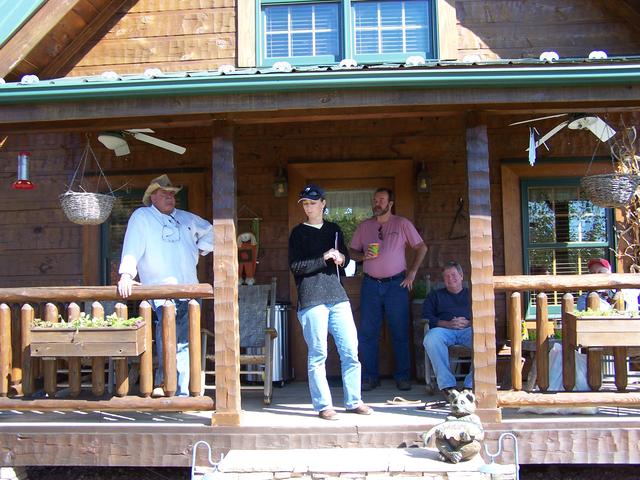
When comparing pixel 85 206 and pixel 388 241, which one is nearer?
pixel 85 206

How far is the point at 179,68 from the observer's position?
695cm

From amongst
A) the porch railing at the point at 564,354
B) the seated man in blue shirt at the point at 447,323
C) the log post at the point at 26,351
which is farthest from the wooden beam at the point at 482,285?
the log post at the point at 26,351

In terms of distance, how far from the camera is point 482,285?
4738 millimetres

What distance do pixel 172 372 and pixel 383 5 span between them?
4.25m

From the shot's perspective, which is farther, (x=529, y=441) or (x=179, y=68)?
(x=179, y=68)

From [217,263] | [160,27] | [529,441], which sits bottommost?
[529,441]

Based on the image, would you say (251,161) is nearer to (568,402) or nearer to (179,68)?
(179,68)

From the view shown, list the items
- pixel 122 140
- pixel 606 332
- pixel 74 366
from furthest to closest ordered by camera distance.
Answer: pixel 122 140
pixel 74 366
pixel 606 332

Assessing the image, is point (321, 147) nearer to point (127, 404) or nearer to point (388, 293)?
point (388, 293)

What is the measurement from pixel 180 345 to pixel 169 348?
35 cm

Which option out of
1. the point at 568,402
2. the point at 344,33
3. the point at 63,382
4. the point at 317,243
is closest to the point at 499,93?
the point at 317,243

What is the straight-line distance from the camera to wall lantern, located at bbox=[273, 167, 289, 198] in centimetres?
663

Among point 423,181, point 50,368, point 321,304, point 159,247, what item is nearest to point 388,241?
point 423,181

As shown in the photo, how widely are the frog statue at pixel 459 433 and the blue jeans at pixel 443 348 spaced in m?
0.75
